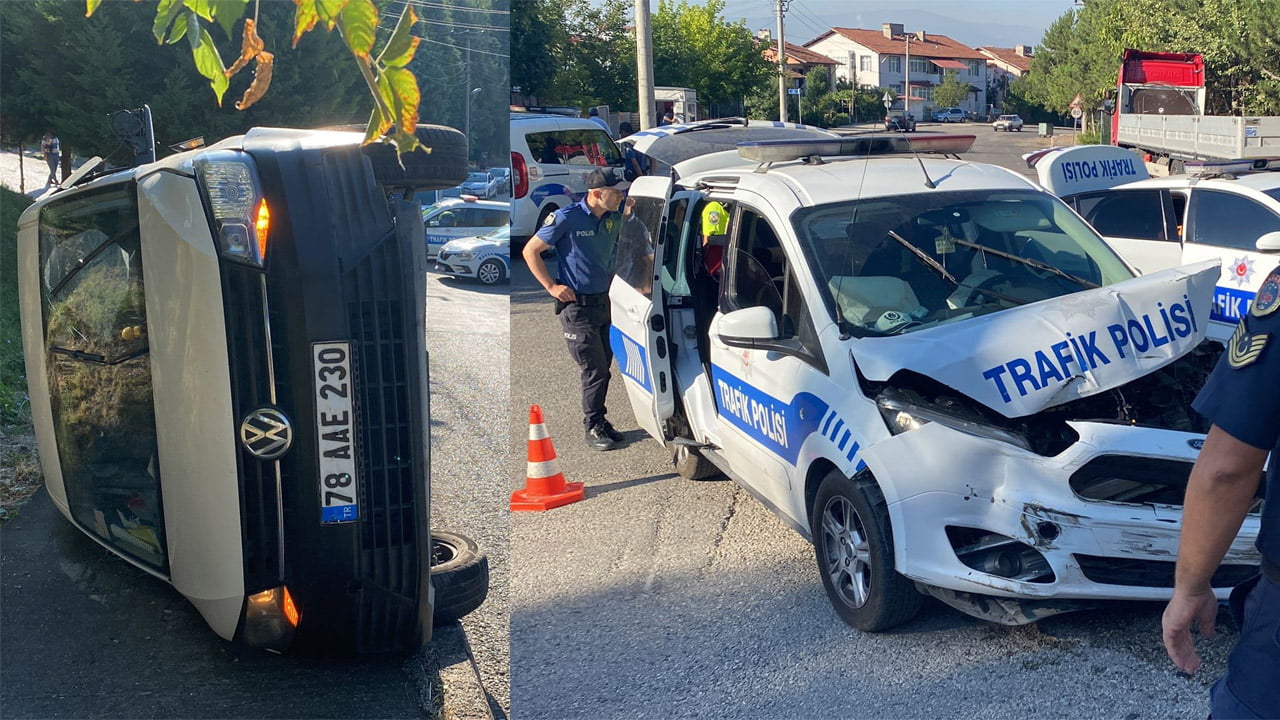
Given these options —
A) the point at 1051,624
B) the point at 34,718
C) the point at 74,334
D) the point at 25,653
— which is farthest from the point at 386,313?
the point at 1051,624

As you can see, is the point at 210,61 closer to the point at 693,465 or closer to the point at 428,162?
the point at 428,162

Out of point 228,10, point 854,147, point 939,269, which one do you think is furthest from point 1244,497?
point 854,147

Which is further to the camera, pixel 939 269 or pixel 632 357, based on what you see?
pixel 632 357

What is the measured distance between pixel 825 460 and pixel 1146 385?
130cm

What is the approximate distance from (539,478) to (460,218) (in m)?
2.99

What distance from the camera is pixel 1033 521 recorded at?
3.52 meters

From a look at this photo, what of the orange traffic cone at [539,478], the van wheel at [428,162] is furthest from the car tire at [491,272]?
the orange traffic cone at [539,478]

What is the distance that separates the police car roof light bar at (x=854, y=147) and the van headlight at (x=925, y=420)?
1.74m

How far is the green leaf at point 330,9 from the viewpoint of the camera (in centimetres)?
169

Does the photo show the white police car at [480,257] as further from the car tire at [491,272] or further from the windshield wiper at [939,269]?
the windshield wiper at [939,269]

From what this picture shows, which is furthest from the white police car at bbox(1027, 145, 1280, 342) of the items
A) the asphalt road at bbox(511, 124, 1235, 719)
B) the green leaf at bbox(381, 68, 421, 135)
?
the green leaf at bbox(381, 68, 421, 135)

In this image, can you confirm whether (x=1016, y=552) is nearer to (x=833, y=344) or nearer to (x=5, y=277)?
(x=833, y=344)

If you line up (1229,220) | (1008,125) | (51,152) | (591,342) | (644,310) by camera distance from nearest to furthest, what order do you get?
(51,152), (644,310), (591,342), (1229,220), (1008,125)

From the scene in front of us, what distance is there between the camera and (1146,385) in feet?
14.0
